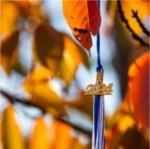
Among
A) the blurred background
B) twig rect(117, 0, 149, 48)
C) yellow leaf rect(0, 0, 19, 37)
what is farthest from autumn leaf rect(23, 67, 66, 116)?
twig rect(117, 0, 149, 48)

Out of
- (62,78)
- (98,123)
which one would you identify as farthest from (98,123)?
(62,78)

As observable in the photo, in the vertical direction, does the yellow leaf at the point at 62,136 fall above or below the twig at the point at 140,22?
below

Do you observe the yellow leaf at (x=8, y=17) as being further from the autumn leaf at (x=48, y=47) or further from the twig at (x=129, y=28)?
the twig at (x=129, y=28)

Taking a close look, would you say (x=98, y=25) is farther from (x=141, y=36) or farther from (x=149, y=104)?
(x=149, y=104)

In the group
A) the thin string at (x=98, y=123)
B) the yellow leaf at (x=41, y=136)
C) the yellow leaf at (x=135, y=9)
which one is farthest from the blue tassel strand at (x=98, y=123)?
the yellow leaf at (x=135, y=9)

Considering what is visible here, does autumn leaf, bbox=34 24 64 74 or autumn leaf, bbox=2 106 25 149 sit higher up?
autumn leaf, bbox=34 24 64 74

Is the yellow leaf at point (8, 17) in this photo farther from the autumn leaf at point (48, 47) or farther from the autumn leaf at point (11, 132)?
the autumn leaf at point (11, 132)

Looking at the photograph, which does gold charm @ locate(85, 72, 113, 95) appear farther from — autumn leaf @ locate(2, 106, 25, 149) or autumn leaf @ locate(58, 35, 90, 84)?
autumn leaf @ locate(2, 106, 25, 149)

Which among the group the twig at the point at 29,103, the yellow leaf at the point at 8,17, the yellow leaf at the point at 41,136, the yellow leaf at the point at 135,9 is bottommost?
the yellow leaf at the point at 41,136

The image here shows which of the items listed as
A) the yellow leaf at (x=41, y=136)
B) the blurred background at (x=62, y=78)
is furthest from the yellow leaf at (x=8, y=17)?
the yellow leaf at (x=41, y=136)
